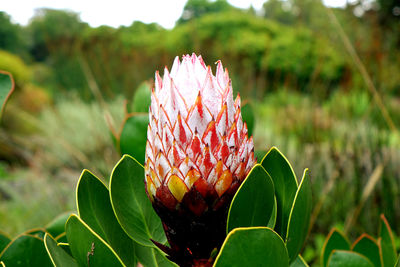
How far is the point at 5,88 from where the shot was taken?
0.69 m

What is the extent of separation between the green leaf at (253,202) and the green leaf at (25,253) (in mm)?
299

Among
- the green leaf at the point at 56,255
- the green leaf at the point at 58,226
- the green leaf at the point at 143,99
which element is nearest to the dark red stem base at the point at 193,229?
the green leaf at the point at 56,255

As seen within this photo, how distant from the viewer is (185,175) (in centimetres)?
52

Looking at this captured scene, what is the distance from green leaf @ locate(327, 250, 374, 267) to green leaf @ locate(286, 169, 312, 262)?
132 millimetres

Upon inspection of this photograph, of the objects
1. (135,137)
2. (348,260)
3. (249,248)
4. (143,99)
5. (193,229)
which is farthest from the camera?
(143,99)

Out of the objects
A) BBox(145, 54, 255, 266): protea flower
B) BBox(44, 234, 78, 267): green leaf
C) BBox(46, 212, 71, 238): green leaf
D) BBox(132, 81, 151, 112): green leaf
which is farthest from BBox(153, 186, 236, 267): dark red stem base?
BBox(132, 81, 151, 112): green leaf

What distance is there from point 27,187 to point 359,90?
248 inches

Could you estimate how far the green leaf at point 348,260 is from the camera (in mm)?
656

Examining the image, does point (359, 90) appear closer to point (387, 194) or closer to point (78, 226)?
point (387, 194)

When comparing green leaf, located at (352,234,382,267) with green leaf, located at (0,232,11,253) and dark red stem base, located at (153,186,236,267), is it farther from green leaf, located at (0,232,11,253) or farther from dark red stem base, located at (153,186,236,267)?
green leaf, located at (0,232,11,253)

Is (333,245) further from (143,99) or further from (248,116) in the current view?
(143,99)

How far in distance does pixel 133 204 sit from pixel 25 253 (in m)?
0.18

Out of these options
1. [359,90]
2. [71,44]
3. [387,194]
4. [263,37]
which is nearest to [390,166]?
[387,194]


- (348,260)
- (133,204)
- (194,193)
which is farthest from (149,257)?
(348,260)
